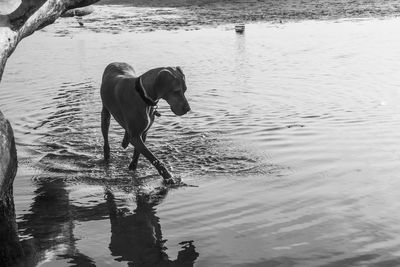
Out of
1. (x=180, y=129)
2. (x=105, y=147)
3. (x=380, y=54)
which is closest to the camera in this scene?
(x=105, y=147)

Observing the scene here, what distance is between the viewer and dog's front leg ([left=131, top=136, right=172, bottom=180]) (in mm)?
6543

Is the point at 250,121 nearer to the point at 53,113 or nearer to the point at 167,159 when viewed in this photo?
the point at 167,159

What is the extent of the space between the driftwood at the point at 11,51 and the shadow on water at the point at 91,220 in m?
0.19

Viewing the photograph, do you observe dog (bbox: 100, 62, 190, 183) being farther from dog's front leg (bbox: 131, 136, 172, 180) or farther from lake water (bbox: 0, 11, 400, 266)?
lake water (bbox: 0, 11, 400, 266)

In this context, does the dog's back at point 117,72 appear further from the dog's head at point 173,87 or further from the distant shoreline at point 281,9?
the distant shoreline at point 281,9

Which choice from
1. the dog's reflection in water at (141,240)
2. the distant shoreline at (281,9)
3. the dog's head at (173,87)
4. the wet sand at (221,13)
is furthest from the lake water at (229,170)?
the distant shoreline at (281,9)

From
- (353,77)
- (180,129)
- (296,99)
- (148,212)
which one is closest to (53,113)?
(180,129)

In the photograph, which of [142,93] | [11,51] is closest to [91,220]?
[142,93]

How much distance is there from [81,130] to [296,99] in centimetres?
387

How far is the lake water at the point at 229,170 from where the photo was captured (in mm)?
4805

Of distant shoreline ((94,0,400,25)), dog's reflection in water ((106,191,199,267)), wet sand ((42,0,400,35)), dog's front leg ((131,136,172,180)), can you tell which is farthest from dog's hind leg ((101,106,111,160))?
distant shoreline ((94,0,400,25))

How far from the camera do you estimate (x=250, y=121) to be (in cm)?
922

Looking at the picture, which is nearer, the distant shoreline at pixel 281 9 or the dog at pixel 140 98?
the dog at pixel 140 98

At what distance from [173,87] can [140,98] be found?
1.78 ft
